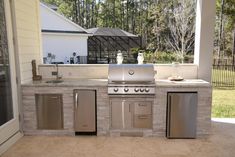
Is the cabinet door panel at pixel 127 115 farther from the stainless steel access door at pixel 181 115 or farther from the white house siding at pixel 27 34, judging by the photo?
the white house siding at pixel 27 34

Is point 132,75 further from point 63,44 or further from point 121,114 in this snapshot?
point 63,44

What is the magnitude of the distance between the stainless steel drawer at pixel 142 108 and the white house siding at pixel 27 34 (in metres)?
1.94

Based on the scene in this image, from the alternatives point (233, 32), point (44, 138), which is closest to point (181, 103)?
point (44, 138)

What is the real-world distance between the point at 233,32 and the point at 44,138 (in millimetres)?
7142

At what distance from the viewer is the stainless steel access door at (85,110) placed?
3.58 m

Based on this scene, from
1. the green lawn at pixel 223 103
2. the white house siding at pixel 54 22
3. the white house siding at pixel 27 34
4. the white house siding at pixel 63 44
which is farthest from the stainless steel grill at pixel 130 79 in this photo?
the white house siding at pixel 54 22

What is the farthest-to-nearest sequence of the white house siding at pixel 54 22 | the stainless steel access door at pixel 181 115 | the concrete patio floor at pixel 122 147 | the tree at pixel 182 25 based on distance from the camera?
1. the white house siding at pixel 54 22
2. the tree at pixel 182 25
3. the stainless steel access door at pixel 181 115
4. the concrete patio floor at pixel 122 147

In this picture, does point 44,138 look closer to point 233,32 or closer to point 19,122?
point 19,122

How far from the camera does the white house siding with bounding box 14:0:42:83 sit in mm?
3588

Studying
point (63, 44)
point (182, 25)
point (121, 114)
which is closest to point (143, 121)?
point (121, 114)

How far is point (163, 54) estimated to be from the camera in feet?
18.2

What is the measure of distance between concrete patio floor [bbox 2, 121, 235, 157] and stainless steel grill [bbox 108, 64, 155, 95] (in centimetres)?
78

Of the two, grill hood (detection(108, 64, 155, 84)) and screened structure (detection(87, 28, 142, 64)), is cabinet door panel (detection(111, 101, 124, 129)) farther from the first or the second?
screened structure (detection(87, 28, 142, 64))

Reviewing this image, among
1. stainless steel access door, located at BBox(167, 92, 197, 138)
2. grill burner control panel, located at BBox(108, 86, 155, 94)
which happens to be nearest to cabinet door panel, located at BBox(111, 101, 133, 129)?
grill burner control panel, located at BBox(108, 86, 155, 94)
